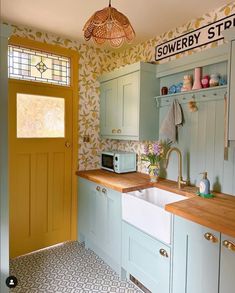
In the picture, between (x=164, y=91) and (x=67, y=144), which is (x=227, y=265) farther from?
(x=67, y=144)

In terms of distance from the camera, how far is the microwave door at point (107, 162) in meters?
2.72

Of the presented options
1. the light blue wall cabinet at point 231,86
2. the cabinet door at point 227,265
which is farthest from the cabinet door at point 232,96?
the cabinet door at point 227,265

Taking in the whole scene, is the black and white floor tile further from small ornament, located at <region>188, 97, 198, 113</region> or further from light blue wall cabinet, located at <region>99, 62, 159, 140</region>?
small ornament, located at <region>188, 97, 198, 113</region>

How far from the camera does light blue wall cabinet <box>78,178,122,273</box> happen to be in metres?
2.21

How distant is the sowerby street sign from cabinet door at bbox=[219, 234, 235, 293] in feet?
5.34

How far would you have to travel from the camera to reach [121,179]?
7.93ft

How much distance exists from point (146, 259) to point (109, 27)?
1776mm

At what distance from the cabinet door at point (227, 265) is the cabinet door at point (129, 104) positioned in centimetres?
135

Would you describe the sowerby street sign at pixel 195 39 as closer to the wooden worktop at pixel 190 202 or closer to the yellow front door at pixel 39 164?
the yellow front door at pixel 39 164

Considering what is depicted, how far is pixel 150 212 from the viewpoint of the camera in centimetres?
182

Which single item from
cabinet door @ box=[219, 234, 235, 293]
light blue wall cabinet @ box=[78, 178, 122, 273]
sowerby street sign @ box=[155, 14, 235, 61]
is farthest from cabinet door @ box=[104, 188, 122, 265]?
sowerby street sign @ box=[155, 14, 235, 61]

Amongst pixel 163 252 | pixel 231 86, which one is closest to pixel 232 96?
pixel 231 86

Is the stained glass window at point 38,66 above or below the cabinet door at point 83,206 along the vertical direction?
above

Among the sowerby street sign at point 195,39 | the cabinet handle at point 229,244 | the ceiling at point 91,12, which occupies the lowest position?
the cabinet handle at point 229,244
